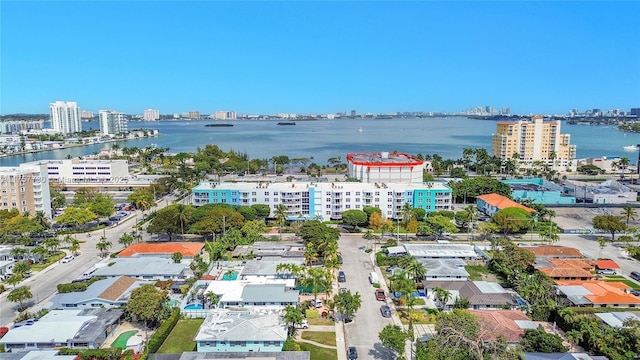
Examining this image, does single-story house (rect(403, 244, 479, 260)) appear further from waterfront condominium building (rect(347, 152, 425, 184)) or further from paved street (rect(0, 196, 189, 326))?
paved street (rect(0, 196, 189, 326))

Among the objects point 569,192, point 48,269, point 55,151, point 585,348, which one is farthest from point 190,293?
point 55,151

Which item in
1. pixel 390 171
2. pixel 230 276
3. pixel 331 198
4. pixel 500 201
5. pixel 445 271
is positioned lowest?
pixel 230 276

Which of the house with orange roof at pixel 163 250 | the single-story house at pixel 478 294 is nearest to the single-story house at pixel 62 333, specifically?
the house with orange roof at pixel 163 250

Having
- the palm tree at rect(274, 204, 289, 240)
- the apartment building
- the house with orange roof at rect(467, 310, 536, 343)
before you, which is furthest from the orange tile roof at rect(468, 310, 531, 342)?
the apartment building

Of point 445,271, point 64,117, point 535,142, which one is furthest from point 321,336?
point 64,117

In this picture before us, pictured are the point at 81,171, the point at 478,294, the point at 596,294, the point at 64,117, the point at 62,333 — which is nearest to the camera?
the point at 62,333

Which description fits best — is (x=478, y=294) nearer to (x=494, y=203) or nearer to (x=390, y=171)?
(x=494, y=203)

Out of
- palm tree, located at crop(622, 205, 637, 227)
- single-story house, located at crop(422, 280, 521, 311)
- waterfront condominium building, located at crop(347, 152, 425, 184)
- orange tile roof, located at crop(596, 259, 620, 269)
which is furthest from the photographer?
waterfront condominium building, located at crop(347, 152, 425, 184)
